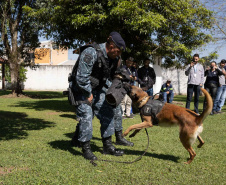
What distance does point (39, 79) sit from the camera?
28734 millimetres

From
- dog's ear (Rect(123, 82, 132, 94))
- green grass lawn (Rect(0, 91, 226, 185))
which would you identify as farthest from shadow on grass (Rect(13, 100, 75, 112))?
dog's ear (Rect(123, 82, 132, 94))

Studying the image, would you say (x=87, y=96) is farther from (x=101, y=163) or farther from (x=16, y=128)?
(x=16, y=128)

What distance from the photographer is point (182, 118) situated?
13.1 feet

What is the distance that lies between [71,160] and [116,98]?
1260mm

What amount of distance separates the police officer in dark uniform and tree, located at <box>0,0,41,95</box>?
13.5 metres

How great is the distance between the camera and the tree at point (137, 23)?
8742 mm

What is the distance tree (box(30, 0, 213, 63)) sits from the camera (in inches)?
344

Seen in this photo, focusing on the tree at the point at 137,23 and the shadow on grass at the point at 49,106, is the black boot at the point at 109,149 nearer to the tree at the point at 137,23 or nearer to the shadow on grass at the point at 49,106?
the tree at the point at 137,23

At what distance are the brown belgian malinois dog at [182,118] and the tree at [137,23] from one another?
480 cm

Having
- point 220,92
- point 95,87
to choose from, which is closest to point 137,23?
point 220,92

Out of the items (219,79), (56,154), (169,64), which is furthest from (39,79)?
(56,154)

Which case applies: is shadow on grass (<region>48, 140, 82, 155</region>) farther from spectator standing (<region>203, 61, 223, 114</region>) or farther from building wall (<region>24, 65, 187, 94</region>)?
building wall (<region>24, 65, 187, 94</region>)

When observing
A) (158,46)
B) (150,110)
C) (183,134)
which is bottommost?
(183,134)

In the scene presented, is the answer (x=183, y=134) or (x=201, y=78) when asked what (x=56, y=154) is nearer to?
(x=183, y=134)
